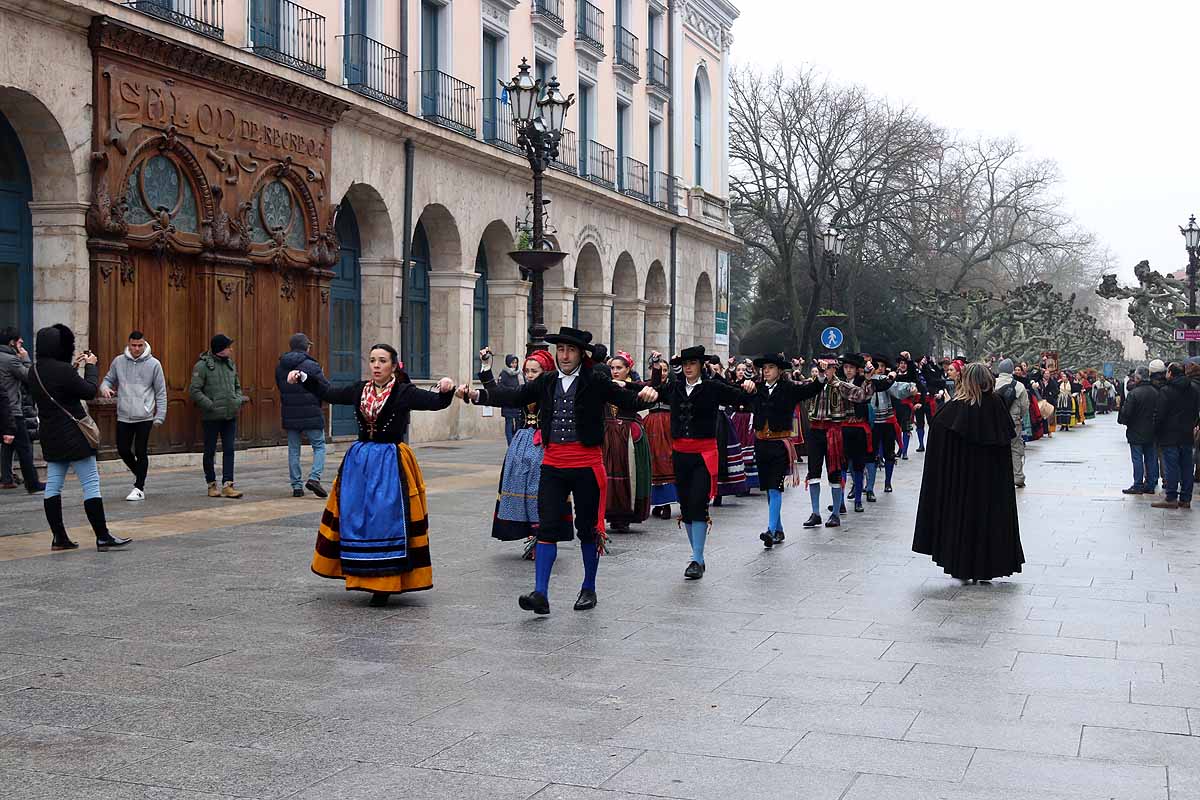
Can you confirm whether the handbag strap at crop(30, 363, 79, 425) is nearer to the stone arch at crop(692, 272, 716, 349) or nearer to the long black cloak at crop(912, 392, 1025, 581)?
the long black cloak at crop(912, 392, 1025, 581)

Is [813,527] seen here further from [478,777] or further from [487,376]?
[478,777]

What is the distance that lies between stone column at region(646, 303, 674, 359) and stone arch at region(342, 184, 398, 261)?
47.3ft

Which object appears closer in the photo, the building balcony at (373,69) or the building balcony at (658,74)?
the building balcony at (373,69)

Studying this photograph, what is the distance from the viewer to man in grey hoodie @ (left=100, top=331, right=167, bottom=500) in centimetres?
1413

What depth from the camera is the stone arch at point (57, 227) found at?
1623 cm

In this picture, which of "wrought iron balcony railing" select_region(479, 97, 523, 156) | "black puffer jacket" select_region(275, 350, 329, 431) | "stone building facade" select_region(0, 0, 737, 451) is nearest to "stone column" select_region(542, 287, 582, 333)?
"stone building facade" select_region(0, 0, 737, 451)

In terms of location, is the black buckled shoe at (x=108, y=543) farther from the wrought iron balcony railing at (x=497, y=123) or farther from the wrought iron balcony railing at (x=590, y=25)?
the wrought iron balcony railing at (x=590, y=25)

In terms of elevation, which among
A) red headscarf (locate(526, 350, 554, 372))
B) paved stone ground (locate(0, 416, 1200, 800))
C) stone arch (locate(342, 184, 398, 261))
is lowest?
paved stone ground (locate(0, 416, 1200, 800))

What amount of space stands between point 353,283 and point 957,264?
45197 millimetres

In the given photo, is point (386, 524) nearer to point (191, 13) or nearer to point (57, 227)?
point (57, 227)

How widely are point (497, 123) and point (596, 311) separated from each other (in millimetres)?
6847

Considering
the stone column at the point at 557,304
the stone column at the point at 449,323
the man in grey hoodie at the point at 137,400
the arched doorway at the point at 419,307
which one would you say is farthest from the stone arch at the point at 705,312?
the man in grey hoodie at the point at 137,400

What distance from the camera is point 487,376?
10859mm

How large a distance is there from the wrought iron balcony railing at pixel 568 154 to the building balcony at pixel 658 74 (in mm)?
5353
